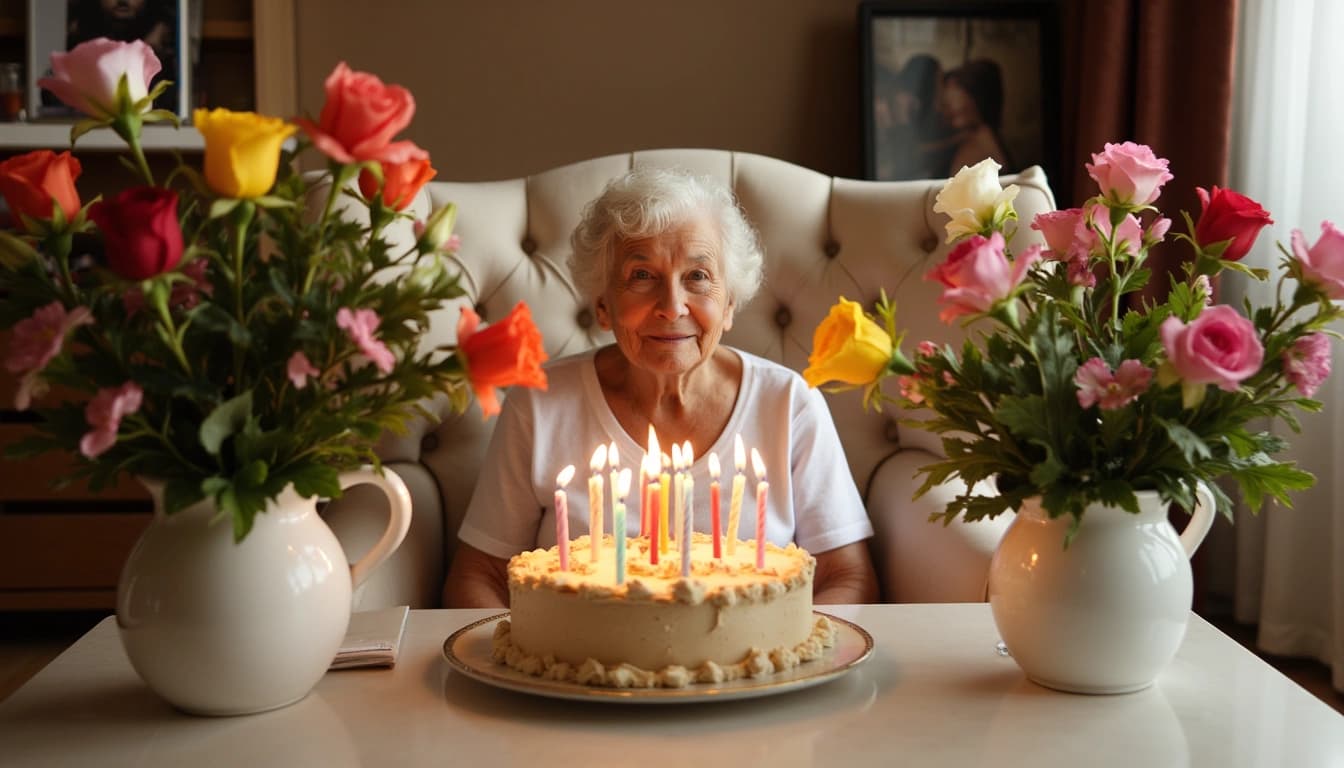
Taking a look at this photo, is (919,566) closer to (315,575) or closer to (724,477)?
(724,477)

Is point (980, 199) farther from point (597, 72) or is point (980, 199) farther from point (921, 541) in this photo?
point (597, 72)

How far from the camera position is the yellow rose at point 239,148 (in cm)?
92

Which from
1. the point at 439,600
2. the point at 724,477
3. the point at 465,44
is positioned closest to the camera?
the point at 724,477

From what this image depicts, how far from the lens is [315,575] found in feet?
3.52

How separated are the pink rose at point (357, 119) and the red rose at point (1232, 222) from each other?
0.69m

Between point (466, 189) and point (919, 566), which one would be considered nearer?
point (919, 566)

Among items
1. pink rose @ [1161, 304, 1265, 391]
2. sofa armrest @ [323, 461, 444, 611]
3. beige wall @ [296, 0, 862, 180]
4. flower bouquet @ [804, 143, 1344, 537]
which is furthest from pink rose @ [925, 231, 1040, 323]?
beige wall @ [296, 0, 862, 180]

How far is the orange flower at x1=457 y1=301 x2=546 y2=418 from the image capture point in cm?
96

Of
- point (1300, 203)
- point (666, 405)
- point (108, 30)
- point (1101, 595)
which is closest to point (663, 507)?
point (1101, 595)

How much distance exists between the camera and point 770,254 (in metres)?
2.32

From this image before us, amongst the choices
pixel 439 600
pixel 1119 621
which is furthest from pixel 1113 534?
pixel 439 600

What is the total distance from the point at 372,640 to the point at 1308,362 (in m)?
0.90

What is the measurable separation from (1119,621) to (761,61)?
8.53 feet

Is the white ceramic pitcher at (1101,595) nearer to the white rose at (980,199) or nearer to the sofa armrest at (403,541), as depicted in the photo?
the white rose at (980,199)
